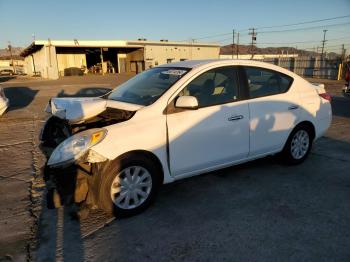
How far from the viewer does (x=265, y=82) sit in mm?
4824

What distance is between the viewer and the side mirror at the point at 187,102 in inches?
148

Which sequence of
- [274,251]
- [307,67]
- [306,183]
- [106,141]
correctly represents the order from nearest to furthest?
[274,251], [106,141], [306,183], [307,67]

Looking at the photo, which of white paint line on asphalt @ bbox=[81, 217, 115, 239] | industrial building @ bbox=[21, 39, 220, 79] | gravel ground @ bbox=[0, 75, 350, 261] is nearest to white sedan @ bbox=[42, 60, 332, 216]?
white paint line on asphalt @ bbox=[81, 217, 115, 239]

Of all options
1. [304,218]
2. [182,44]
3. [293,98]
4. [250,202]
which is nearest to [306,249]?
[304,218]

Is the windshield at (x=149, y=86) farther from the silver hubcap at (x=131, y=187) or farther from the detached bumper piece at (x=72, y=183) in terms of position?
the detached bumper piece at (x=72, y=183)

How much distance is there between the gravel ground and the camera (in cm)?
305

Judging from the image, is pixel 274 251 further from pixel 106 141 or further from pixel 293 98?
pixel 293 98

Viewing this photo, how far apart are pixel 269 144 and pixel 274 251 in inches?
80.6

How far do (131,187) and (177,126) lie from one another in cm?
87

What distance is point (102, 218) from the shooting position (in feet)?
12.2

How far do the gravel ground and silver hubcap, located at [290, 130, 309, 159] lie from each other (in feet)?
0.74

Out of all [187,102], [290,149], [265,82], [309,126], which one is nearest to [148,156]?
[187,102]

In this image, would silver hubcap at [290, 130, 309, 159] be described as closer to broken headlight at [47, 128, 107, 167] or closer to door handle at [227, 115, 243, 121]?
door handle at [227, 115, 243, 121]

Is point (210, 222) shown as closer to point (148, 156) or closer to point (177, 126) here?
point (148, 156)
